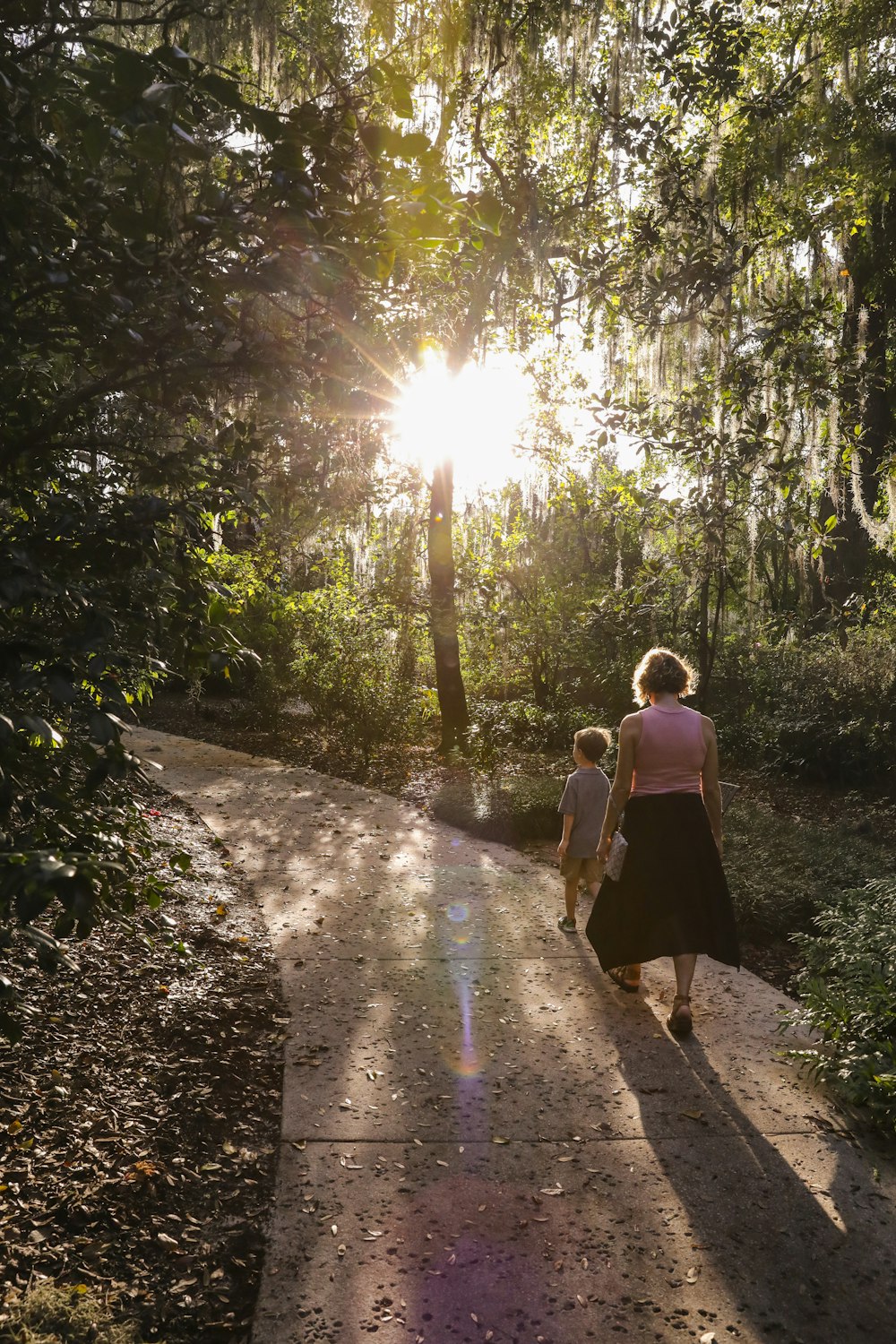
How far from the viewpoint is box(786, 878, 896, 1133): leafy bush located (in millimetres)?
3523

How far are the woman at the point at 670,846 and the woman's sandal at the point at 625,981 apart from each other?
0.29 metres

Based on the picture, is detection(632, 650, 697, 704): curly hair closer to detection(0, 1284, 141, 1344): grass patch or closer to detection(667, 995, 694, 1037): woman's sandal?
detection(667, 995, 694, 1037): woman's sandal

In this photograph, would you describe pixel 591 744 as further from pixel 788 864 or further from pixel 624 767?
pixel 788 864

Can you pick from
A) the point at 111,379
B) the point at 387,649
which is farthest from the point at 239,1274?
the point at 387,649

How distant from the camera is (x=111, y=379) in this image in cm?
246

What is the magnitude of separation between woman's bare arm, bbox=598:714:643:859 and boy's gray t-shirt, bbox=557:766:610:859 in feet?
3.04

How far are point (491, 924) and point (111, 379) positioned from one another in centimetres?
432

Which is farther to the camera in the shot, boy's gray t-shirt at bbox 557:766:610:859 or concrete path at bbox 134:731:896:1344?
boy's gray t-shirt at bbox 557:766:610:859

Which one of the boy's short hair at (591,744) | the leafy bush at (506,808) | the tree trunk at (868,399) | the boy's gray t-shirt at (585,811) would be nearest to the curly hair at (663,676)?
the boy's short hair at (591,744)

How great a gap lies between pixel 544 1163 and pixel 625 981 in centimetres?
173

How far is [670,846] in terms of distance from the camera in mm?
4480

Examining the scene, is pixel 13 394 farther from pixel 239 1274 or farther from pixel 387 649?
pixel 387 649

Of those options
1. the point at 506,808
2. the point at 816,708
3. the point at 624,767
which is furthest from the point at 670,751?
the point at 816,708

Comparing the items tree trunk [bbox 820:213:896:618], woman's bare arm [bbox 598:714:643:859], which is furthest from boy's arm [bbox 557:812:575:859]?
tree trunk [bbox 820:213:896:618]
